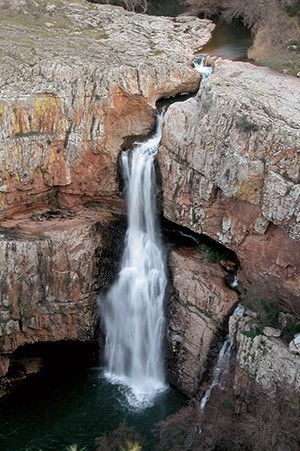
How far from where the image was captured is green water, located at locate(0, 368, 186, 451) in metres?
22.0

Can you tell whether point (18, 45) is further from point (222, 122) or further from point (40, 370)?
point (40, 370)

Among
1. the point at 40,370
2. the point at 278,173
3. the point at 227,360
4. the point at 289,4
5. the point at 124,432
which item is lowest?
the point at 40,370

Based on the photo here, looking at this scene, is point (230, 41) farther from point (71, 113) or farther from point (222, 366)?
point (222, 366)

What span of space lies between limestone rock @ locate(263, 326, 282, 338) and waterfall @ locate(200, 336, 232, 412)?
202cm

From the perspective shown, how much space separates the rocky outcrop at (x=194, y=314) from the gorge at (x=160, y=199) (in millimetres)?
52

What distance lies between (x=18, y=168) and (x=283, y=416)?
13.3m

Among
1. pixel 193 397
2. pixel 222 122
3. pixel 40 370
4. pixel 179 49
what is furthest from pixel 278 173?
pixel 40 370

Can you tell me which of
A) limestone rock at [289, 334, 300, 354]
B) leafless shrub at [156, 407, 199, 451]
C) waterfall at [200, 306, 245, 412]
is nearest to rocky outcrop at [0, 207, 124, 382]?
waterfall at [200, 306, 245, 412]

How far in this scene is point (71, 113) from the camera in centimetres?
2395

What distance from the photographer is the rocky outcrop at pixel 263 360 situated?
62.1 ft

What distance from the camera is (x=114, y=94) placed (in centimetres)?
2381

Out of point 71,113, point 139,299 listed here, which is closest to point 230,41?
point 71,113

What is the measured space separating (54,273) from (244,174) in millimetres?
9032

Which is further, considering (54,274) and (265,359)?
(54,274)
